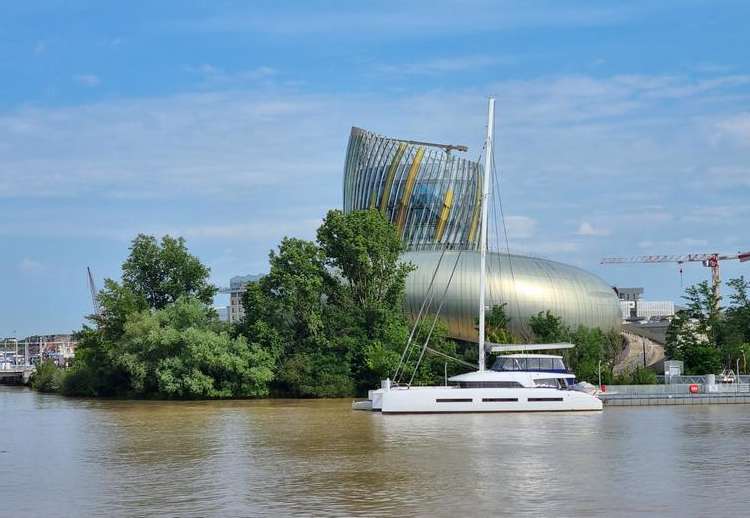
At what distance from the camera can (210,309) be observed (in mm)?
81375

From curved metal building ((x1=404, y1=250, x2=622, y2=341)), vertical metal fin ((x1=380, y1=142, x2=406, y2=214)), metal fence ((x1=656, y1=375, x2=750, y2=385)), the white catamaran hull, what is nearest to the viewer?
the white catamaran hull

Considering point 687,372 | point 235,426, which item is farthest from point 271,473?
point 687,372

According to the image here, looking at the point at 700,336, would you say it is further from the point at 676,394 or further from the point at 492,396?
the point at 492,396

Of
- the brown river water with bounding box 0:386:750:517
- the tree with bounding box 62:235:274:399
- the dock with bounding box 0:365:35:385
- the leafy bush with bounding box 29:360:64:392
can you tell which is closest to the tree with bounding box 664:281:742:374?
the brown river water with bounding box 0:386:750:517

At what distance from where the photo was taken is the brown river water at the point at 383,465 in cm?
2631

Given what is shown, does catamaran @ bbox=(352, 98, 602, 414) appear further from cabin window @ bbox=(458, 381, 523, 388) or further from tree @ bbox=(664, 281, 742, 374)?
tree @ bbox=(664, 281, 742, 374)

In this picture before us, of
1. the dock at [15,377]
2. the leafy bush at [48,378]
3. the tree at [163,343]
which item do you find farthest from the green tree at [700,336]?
the dock at [15,377]

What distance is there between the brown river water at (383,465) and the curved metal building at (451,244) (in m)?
32.2

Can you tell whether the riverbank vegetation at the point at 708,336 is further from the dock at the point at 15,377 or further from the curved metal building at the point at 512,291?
the dock at the point at 15,377

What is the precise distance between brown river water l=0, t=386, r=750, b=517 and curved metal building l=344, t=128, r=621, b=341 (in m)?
32.2

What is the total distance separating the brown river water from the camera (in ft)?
86.3

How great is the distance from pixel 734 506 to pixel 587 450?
39.9 ft

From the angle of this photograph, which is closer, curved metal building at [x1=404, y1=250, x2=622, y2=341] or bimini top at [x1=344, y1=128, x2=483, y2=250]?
curved metal building at [x1=404, y1=250, x2=622, y2=341]

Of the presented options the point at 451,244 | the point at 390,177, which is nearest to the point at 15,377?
the point at 390,177
